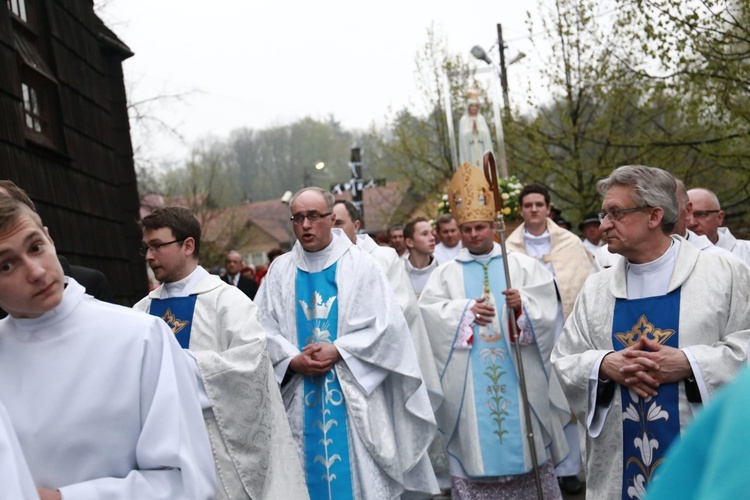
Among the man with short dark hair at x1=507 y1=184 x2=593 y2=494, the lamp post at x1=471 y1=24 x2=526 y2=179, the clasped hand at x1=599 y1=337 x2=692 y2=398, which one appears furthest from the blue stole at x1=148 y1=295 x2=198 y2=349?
the lamp post at x1=471 y1=24 x2=526 y2=179

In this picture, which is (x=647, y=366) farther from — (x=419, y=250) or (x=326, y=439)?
(x=419, y=250)

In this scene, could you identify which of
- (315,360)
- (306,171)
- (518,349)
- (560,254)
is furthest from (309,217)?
(306,171)

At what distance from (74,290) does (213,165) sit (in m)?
37.0

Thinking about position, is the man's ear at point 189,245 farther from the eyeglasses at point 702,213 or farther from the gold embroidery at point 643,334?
the eyeglasses at point 702,213

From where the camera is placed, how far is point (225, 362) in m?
4.46

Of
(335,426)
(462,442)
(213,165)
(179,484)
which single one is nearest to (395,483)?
(335,426)

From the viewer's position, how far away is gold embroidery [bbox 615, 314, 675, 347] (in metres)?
4.38

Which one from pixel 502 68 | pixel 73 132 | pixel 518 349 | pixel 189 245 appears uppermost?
pixel 502 68

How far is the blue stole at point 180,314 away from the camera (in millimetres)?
4891

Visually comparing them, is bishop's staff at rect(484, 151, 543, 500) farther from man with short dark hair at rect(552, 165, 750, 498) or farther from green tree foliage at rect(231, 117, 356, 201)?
green tree foliage at rect(231, 117, 356, 201)

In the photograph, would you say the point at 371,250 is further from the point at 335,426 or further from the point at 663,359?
the point at 663,359

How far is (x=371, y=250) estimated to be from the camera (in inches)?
321

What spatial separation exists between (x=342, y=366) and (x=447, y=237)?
5527 mm

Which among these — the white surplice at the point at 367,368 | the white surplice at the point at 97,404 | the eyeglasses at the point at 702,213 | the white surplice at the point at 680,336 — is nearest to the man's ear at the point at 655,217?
the white surplice at the point at 680,336
